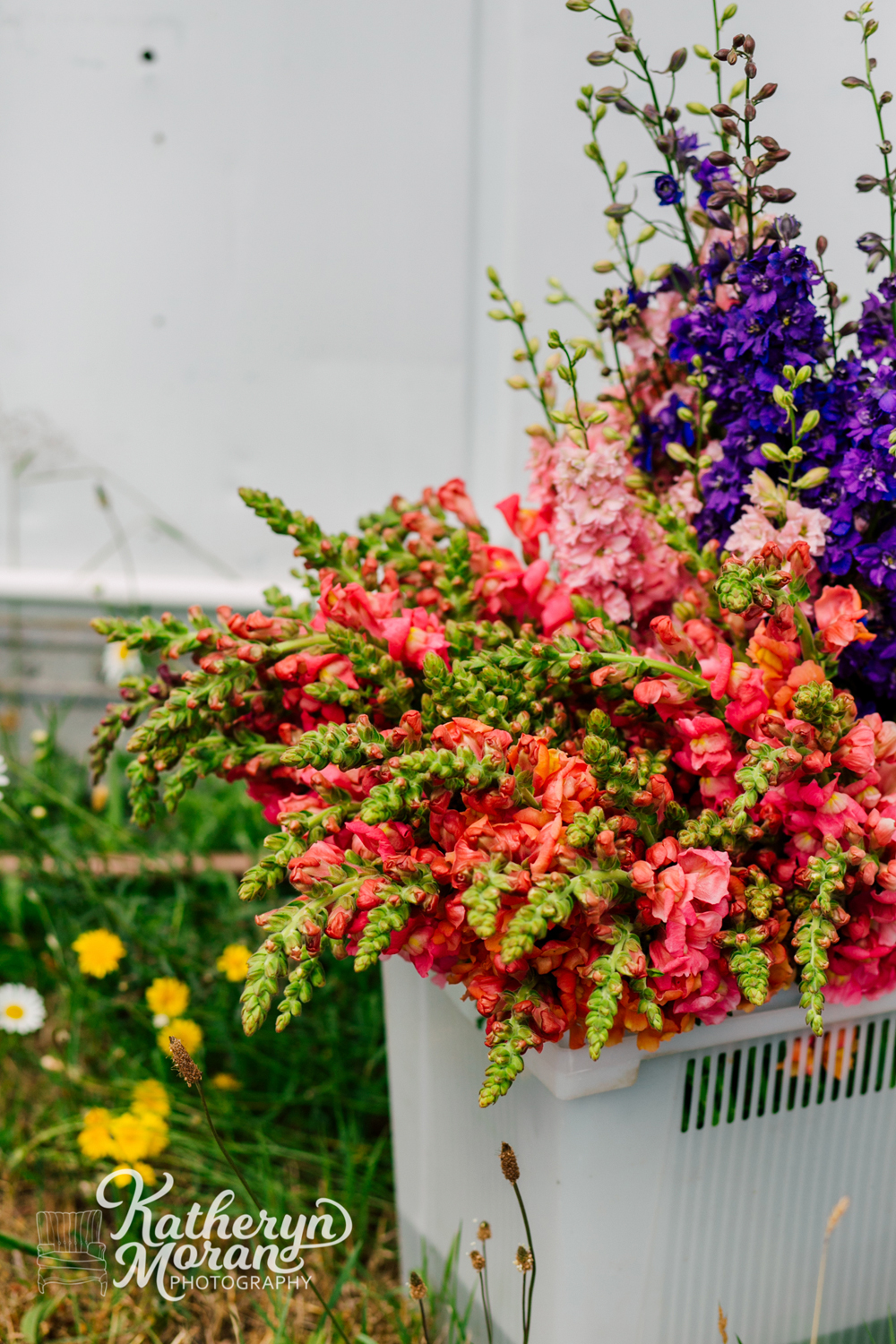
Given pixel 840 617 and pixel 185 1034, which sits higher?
pixel 840 617

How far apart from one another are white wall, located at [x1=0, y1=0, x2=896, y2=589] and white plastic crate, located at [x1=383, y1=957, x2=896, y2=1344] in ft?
3.99

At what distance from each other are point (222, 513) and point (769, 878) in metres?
1.48

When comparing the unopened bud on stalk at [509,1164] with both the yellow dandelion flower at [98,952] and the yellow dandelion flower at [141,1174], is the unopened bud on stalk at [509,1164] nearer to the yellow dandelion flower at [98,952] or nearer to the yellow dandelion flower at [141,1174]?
the yellow dandelion flower at [141,1174]

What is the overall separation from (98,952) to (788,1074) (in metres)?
0.83

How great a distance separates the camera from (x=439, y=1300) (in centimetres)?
98

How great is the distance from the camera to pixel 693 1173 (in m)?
0.79

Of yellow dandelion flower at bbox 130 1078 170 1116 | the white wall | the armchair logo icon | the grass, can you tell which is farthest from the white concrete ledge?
the armchair logo icon

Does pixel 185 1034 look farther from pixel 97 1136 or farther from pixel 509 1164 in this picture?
pixel 509 1164

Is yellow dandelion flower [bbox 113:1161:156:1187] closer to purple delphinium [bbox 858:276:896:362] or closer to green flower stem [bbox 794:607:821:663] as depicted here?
green flower stem [bbox 794:607:821:663]

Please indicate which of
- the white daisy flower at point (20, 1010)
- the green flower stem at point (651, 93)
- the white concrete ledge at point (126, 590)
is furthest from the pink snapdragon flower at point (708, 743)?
the white concrete ledge at point (126, 590)

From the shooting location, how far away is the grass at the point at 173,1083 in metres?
1.08

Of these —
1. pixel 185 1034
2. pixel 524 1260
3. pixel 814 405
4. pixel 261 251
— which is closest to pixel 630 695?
pixel 814 405

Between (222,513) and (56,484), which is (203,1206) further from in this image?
(56,484)

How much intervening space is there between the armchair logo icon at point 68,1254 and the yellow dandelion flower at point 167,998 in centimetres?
22
